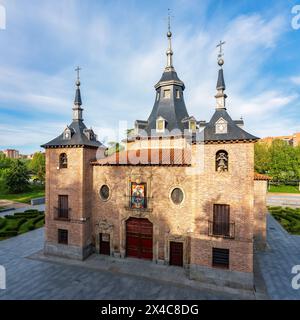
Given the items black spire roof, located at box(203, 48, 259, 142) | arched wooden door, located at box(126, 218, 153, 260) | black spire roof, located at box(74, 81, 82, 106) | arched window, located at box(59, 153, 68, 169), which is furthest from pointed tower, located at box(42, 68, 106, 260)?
black spire roof, located at box(203, 48, 259, 142)

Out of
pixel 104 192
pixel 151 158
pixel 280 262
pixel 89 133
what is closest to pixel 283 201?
pixel 280 262

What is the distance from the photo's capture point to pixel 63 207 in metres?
19.3

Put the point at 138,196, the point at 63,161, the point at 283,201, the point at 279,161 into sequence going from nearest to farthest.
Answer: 1. the point at 138,196
2. the point at 63,161
3. the point at 283,201
4. the point at 279,161

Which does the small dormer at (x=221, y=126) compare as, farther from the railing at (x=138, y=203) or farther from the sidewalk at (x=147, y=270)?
the sidewalk at (x=147, y=270)

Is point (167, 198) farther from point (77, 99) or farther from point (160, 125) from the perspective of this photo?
point (77, 99)

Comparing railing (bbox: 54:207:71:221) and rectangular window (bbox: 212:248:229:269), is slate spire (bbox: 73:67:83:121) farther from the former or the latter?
rectangular window (bbox: 212:248:229:269)

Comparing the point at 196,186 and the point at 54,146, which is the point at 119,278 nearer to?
the point at 196,186

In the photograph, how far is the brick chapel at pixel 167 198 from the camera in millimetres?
14352

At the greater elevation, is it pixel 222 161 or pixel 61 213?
pixel 222 161

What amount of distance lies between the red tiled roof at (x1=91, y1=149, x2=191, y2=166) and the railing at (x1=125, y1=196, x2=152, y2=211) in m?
3.04

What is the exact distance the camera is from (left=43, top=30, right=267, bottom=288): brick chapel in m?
14.4

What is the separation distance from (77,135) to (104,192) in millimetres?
6002

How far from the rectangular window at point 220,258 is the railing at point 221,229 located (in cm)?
113
